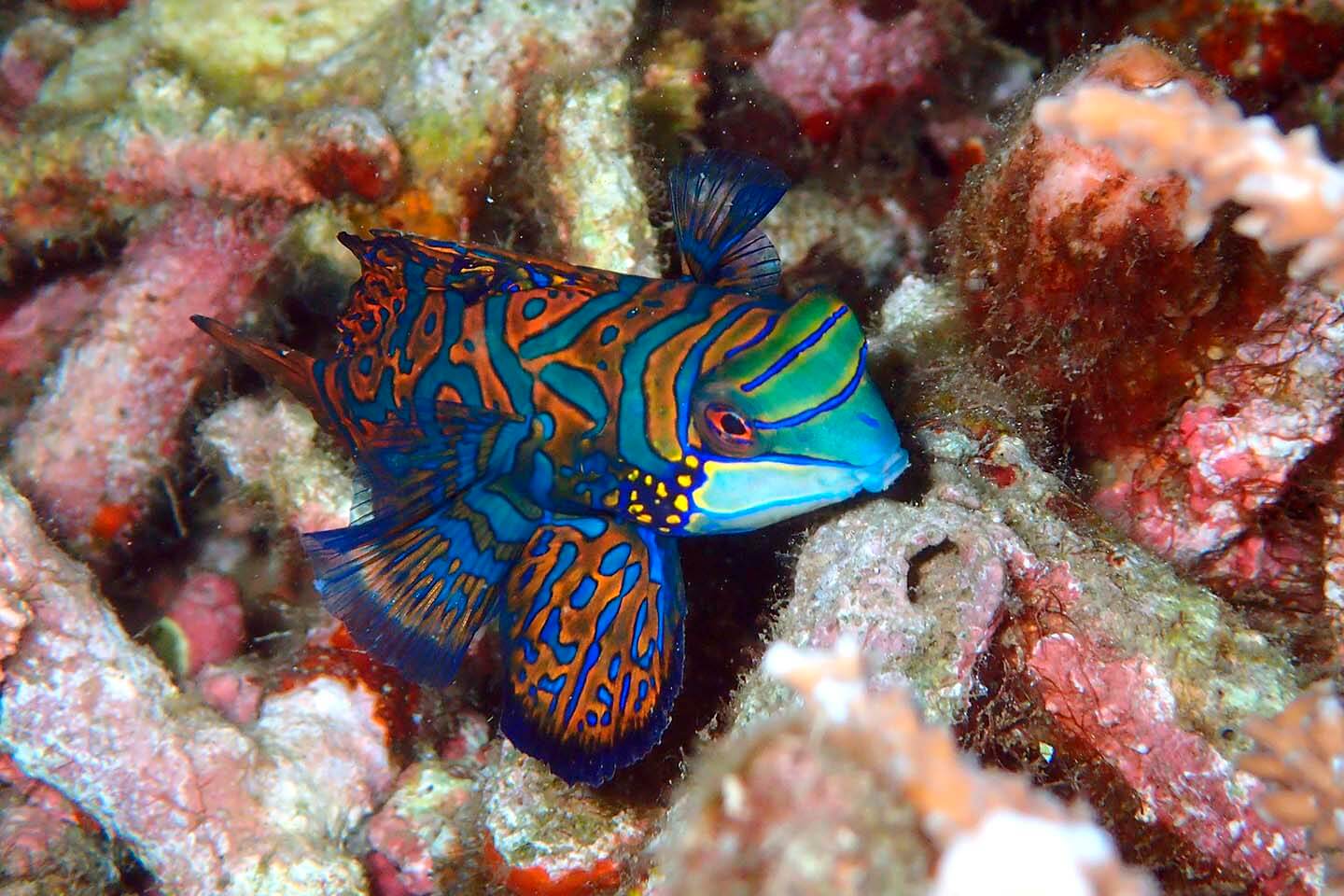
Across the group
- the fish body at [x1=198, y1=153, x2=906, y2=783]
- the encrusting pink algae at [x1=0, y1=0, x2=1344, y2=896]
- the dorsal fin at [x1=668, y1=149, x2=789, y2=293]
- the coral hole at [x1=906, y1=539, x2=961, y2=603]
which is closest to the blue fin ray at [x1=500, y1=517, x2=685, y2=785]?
the fish body at [x1=198, y1=153, x2=906, y2=783]

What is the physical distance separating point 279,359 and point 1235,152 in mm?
4365

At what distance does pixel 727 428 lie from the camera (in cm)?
318

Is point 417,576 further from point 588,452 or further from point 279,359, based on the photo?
point 279,359

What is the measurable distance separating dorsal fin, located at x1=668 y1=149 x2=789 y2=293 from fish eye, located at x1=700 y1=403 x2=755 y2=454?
3.14ft

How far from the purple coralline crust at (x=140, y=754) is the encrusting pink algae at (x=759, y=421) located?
0.02 m

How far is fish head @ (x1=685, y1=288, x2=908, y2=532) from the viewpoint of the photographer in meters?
3.04

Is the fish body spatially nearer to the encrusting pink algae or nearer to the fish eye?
the fish eye

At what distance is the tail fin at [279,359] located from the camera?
4633 millimetres

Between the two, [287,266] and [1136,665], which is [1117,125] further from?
[287,266]

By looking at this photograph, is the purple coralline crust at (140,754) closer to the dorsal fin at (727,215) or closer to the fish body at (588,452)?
the fish body at (588,452)

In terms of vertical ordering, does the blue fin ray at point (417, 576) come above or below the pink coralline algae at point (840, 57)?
below

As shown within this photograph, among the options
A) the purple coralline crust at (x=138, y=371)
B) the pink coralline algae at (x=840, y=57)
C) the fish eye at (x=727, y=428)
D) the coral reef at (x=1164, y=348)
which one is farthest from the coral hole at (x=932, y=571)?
the purple coralline crust at (x=138, y=371)

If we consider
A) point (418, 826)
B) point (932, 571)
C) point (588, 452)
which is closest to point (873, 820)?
point (932, 571)

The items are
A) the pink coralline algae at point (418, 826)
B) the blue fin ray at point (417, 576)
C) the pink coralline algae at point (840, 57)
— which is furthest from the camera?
the pink coralline algae at point (840, 57)
